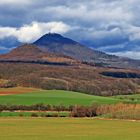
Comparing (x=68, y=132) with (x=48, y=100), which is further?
(x=48, y=100)

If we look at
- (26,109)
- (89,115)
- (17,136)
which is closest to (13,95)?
(26,109)

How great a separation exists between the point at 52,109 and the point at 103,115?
23.8m

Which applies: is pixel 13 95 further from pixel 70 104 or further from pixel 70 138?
pixel 70 138

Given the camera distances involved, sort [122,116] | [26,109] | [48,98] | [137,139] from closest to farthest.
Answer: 1. [137,139]
2. [122,116]
3. [26,109]
4. [48,98]

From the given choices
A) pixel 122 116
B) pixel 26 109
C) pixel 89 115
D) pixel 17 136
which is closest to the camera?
pixel 17 136

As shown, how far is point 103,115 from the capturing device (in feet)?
464

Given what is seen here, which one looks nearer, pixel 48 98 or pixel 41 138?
pixel 41 138

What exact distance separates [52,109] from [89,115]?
1743 centimetres

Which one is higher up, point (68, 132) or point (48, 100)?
point (48, 100)

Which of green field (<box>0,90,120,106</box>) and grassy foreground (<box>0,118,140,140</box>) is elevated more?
green field (<box>0,90,120,106</box>)

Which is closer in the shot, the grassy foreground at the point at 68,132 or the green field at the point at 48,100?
the grassy foreground at the point at 68,132

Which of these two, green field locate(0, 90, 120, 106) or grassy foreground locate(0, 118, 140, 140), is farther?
green field locate(0, 90, 120, 106)

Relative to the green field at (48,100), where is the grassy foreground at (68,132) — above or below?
below

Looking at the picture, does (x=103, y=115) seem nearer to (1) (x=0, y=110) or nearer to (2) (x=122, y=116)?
(2) (x=122, y=116)
